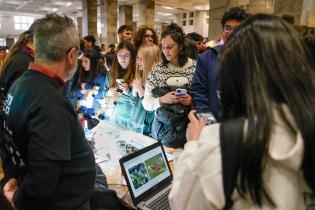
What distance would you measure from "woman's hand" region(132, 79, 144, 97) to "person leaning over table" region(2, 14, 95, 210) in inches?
50.9

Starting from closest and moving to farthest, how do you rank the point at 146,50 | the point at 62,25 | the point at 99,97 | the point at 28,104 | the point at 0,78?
the point at 28,104 → the point at 62,25 → the point at 0,78 → the point at 146,50 → the point at 99,97

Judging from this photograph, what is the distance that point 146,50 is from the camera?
2.61 m

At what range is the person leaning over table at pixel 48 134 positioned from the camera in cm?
105

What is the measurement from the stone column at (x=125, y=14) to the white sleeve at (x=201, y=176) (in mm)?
13592

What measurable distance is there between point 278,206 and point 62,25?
1.10 meters

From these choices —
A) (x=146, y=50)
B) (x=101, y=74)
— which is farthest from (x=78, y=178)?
(x=101, y=74)

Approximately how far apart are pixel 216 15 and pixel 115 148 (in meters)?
4.59

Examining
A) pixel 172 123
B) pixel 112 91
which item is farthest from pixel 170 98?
pixel 112 91

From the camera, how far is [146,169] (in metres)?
1.50

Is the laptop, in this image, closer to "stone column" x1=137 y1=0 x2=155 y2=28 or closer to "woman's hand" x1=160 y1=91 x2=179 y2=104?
"woman's hand" x1=160 y1=91 x2=179 y2=104

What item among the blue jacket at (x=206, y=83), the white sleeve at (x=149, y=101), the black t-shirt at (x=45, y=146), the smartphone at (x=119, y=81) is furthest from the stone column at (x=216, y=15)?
the black t-shirt at (x=45, y=146)

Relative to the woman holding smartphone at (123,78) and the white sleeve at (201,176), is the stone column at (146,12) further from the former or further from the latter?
Result: the white sleeve at (201,176)

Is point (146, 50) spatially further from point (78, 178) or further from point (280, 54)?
point (280, 54)

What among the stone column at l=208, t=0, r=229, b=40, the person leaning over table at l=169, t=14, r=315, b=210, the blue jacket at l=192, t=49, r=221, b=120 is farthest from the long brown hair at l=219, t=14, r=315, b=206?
the stone column at l=208, t=0, r=229, b=40
